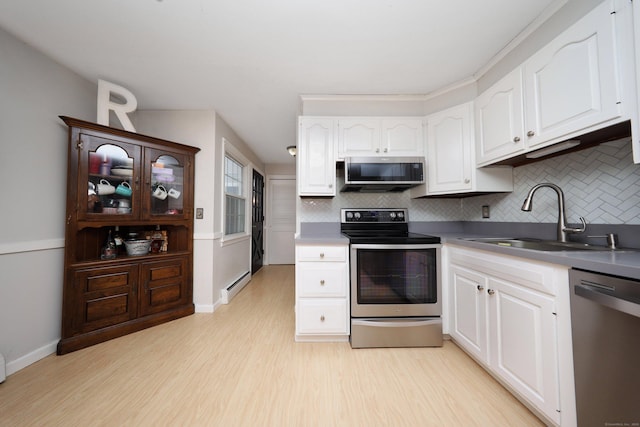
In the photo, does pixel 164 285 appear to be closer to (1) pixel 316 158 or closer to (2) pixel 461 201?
(1) pixel 316 158

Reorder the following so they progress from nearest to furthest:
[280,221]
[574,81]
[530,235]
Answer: [574,81] < [530,235] < [280,221]

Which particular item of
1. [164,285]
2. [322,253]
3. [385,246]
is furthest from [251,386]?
[164,285]

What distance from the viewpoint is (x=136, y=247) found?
224cm

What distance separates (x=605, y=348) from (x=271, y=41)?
7.93 feet

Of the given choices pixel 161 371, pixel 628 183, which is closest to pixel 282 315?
pixel 161 371

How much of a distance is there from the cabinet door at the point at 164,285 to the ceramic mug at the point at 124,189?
0.70 meters

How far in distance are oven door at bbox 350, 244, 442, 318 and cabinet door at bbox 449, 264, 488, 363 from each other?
0.41 ft

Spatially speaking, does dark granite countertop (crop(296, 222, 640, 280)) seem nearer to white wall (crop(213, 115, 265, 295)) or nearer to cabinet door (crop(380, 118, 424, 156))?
cabinet door (crop(380, 118, 424, 156))

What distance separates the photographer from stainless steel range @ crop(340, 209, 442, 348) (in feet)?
6.14

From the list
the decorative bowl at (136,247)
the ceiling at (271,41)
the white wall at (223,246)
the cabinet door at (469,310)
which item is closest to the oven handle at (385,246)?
the cabinet door at (469,310)

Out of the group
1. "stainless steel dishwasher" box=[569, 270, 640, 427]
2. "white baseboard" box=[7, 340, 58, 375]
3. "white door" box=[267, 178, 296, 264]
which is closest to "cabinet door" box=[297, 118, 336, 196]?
"stainless steel dishwasher" box=[569, 270, 640, 427]

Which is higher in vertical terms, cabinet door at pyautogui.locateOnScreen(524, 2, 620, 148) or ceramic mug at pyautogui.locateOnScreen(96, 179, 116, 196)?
cabinet door at pyautogui.locateOnScreen(524, 2, 620, 148)

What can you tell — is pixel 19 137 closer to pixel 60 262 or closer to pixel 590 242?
pixel 60 262

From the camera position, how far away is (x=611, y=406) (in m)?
0.85
